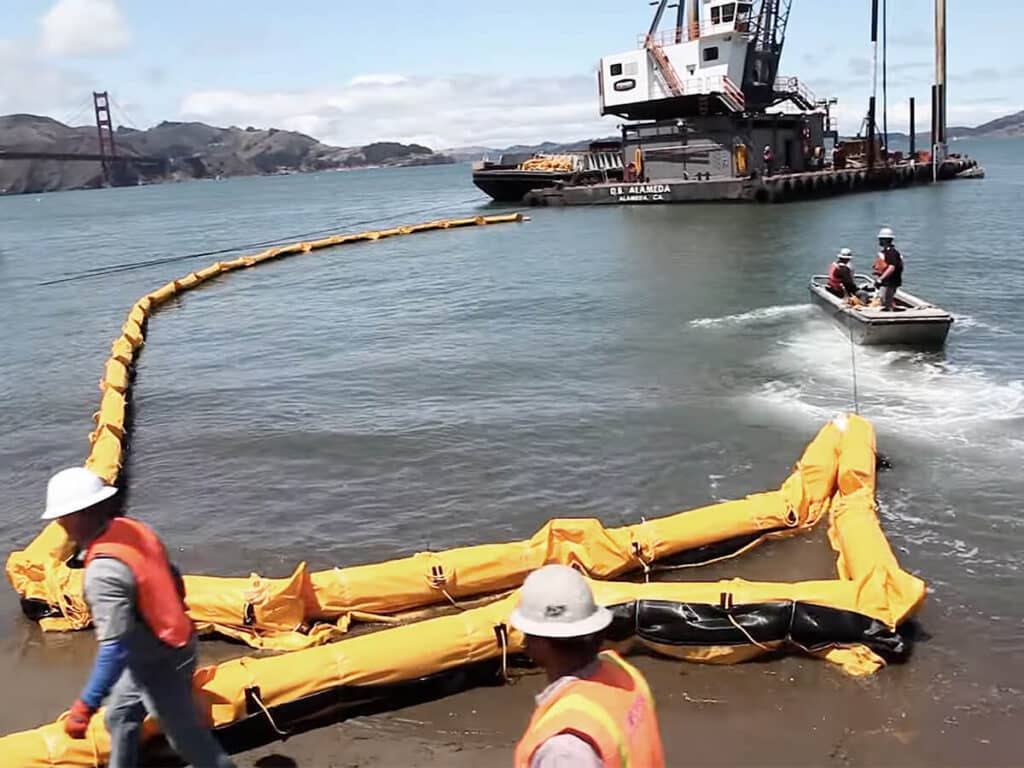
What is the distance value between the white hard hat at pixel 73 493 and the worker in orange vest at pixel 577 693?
7.68 ft

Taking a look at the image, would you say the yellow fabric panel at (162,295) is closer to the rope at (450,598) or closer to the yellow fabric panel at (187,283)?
the yellow fabric panel at (187,283)

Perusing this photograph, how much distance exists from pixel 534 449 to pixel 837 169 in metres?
47.0

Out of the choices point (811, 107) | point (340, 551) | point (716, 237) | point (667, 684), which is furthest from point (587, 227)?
point (667, 684)

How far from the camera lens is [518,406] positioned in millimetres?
13992

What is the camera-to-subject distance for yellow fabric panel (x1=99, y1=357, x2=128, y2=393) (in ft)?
49.6

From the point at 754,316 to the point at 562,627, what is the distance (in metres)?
18.3

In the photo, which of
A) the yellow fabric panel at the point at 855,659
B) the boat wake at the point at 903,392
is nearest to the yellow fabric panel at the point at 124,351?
the boat wake at the point at 903,392

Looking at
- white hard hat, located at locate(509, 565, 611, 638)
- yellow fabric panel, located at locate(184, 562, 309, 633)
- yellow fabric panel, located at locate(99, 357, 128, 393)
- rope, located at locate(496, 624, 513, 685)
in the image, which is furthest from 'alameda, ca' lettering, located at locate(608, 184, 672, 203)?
white hard hat, located at locate(509, 565, 611, 638)

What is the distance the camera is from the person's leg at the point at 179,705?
4336 millimetres

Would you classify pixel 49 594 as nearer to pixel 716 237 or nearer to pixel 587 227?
pixel 716 237

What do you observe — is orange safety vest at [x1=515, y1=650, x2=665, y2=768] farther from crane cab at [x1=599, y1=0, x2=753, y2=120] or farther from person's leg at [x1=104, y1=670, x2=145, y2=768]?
crane cab at [x1=599, y1=0, x2=753, y2=120]

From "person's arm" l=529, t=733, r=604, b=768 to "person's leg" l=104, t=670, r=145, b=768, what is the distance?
266 centimetres

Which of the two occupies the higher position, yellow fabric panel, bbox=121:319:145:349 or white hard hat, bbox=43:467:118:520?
white hard hat, bbox=43:467:118:520

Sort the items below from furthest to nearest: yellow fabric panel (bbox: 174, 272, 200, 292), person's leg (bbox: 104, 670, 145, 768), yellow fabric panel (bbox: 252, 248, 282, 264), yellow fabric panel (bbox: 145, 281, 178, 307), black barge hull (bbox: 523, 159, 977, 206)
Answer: black barge hull (bbox: 523, 159, 977, 206) → yellow fabric panel (bbox: 252, 248, 282, 264) → yellow fabric panel (bbox: 174, 272, 200, 292) → yellow fabric panel (bbox: 145, 281, 178, 307) → person's leg (bbox: 104, 670, 145, 768)
